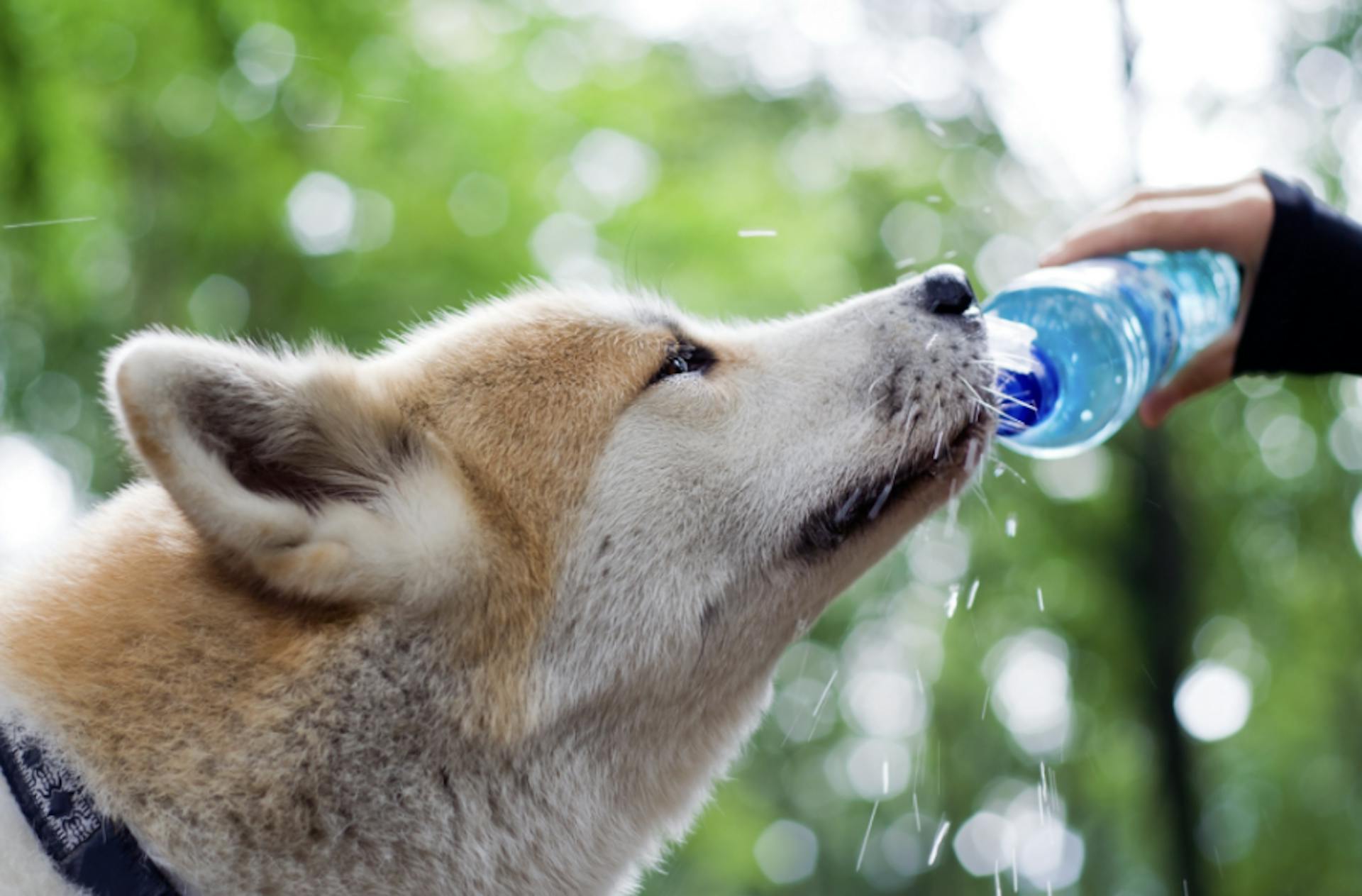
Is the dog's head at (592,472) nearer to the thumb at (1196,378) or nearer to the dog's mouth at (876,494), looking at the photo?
the dog's mouth at (876,494)

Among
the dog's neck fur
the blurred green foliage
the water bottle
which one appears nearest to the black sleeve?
the water bottle

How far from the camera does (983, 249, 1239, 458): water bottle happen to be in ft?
11.0

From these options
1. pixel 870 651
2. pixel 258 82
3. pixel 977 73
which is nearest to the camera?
pixel 258 82

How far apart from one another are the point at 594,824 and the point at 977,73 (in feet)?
32.3

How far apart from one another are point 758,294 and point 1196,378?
6.06 m

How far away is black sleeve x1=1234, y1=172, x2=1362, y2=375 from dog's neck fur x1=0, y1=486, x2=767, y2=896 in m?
2.50

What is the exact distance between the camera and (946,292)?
10.4ft

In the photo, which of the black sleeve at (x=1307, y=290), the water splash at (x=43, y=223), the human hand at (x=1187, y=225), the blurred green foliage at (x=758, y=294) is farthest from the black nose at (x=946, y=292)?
the water splash at (x=43, y=223)

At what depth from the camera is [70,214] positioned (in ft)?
24.2

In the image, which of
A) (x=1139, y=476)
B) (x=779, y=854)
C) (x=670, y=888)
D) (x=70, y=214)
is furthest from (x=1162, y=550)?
(x=70, y=214)

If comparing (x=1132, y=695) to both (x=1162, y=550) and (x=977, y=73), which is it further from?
(x=977, y=73)

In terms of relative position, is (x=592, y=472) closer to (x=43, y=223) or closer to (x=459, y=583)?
(x=459, y=583)

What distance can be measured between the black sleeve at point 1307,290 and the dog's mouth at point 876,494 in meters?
1.33

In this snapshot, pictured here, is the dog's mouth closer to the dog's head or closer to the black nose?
the dog's head
